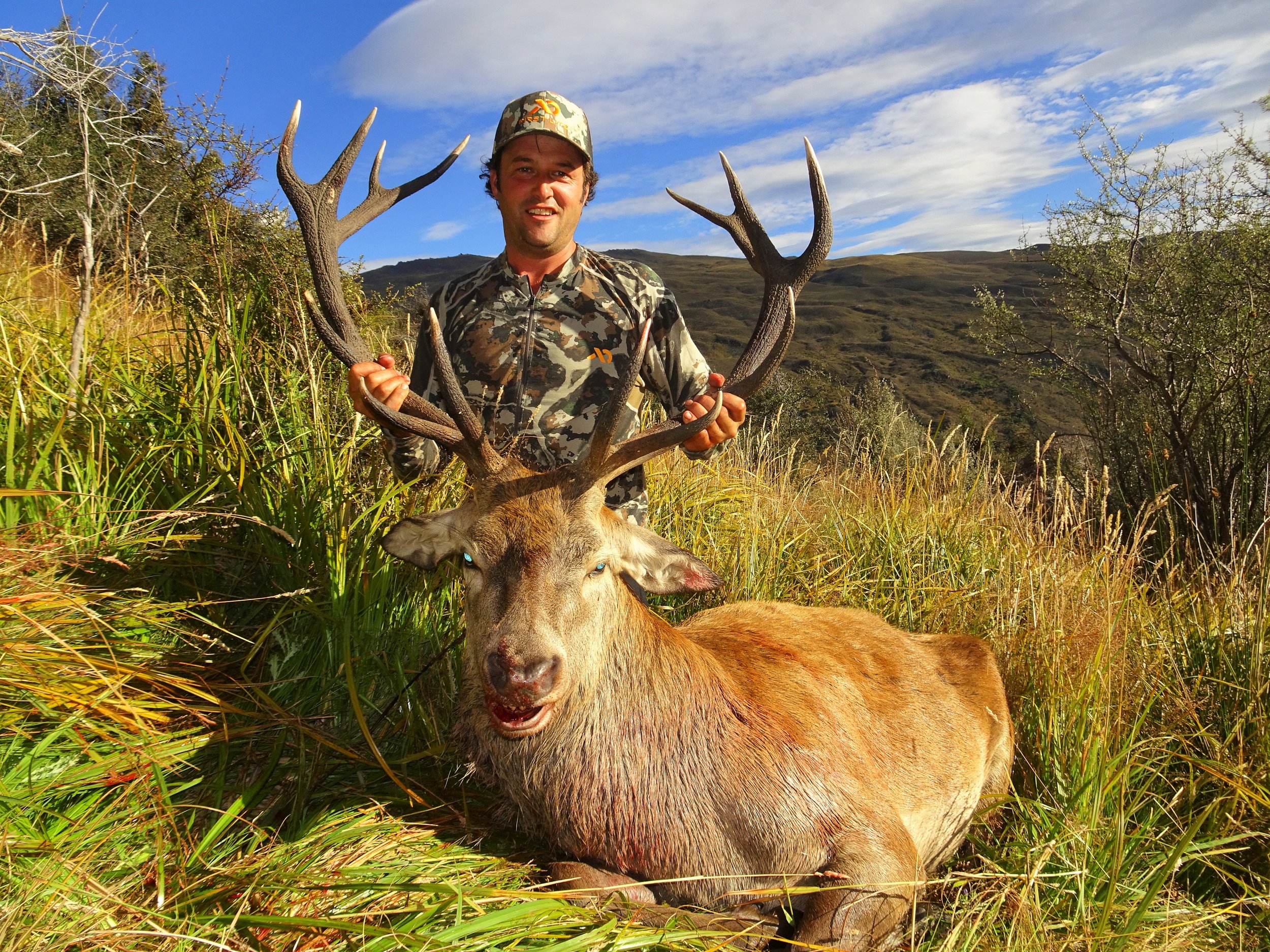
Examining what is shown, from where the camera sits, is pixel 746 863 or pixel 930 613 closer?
pixel 746 863

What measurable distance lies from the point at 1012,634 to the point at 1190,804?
121 cm

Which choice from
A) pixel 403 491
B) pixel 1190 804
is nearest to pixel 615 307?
pixel 403 491

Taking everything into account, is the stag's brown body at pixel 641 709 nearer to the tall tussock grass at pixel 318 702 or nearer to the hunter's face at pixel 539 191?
the tall tussock grass at pixel 318 702

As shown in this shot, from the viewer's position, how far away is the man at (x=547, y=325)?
3.94m

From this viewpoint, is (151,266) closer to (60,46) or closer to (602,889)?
(60,46)

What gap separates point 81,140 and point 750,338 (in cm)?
806

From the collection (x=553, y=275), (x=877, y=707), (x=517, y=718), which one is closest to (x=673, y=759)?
(x=517, y=718)

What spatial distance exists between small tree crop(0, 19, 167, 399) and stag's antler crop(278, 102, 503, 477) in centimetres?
105

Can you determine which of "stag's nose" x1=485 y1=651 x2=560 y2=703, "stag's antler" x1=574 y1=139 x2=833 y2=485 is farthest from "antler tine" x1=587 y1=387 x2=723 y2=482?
"stag's nose" x1=485 y1=651 x2=560 y2=703

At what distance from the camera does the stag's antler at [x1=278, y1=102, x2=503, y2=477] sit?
2871 millimetres

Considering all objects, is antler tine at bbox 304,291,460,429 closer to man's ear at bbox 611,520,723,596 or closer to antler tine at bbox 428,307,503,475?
antler tine at bbox 428,307,503,475

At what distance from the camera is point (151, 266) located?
332 inches

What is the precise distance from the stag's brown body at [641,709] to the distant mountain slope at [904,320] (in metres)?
6.64

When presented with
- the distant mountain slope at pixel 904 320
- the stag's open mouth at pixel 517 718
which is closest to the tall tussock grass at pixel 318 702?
the stag's open mouth at pixel 517 718
